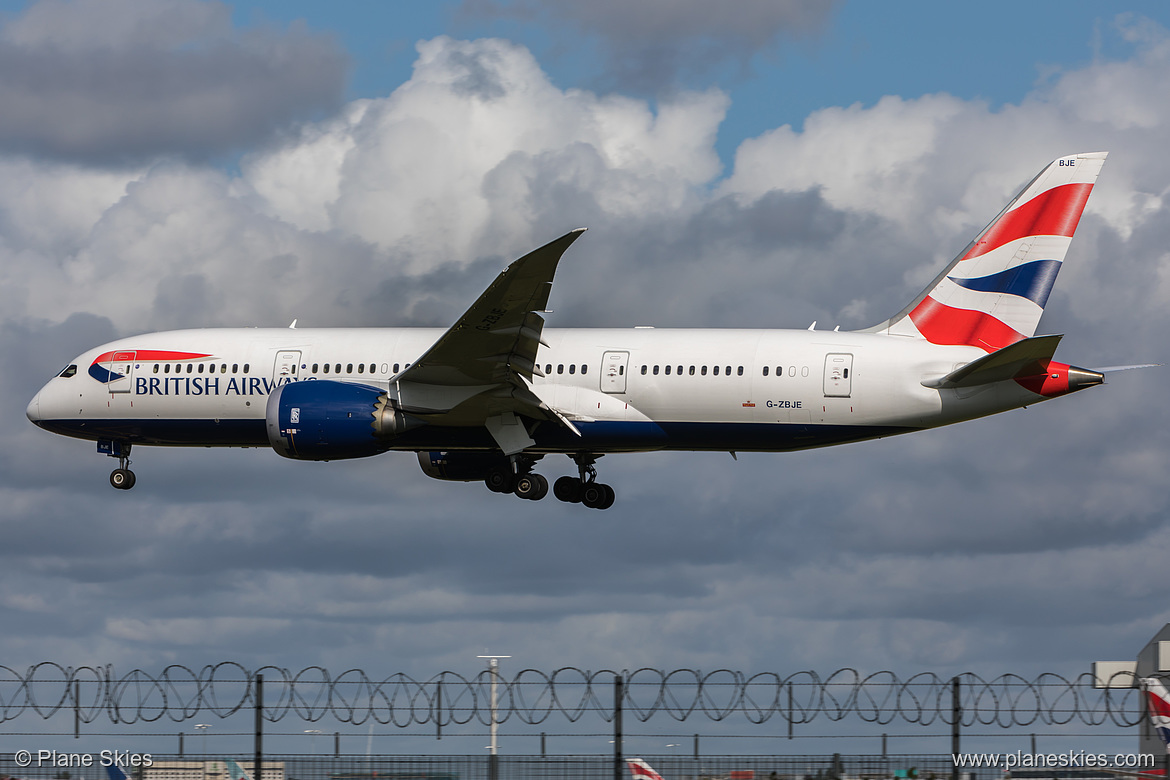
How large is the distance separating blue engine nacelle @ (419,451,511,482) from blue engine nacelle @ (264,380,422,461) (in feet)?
21.1

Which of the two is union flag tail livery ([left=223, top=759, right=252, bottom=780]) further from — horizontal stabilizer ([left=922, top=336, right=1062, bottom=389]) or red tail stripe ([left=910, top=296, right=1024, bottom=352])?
red tail stripe ([left=910, top=296, right=1024, bottom=352])

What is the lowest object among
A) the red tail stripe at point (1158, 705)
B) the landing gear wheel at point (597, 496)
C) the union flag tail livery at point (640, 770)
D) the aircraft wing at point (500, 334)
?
the union flag tail livery at point (640, 770)

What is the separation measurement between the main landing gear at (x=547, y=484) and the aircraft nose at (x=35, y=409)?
14.3m

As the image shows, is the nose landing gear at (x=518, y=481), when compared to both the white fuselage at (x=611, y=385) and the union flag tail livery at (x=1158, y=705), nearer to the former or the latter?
the white fuselage at (x=611, y=385)

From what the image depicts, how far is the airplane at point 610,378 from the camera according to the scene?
3894 cm

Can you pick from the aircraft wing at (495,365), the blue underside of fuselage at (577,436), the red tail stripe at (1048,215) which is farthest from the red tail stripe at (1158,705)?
the red tail stripe at (1048,215)

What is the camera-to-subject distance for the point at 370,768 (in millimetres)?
24516

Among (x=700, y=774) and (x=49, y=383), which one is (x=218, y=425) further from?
(x=700, y=774)

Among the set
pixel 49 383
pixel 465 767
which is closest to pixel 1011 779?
pixel 465 767

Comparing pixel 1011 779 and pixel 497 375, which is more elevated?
pixel 497 375

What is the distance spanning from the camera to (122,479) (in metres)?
46.6

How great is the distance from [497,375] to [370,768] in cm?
1675

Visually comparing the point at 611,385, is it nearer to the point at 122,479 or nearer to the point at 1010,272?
the point at 1010,272

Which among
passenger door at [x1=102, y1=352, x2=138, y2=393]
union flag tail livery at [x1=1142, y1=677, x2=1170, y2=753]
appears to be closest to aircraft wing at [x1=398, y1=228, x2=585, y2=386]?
passenger door at [x1=102, y1=352, x2=138, y2=393]
